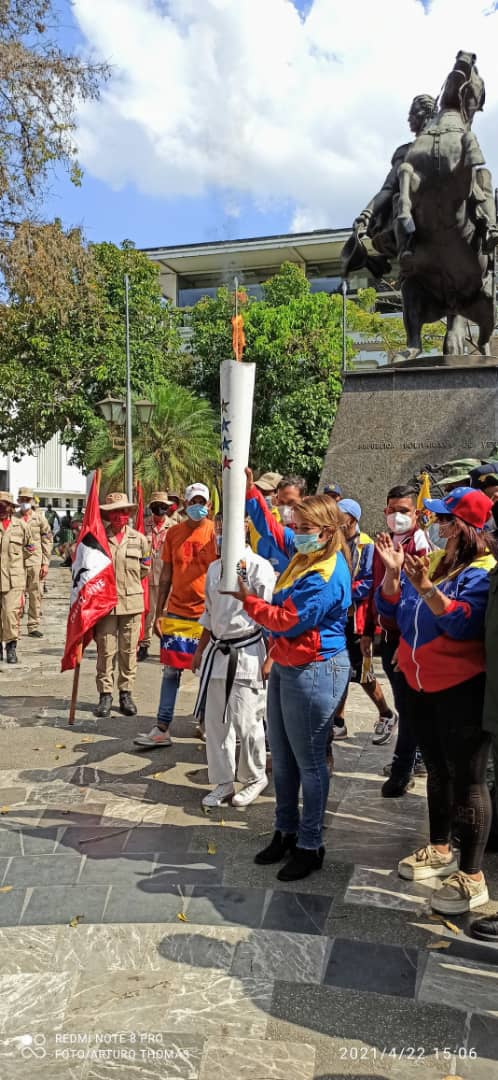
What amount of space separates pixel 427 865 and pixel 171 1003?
1.48m

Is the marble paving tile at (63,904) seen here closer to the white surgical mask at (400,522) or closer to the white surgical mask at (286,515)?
the white surgical mask at (400,522)

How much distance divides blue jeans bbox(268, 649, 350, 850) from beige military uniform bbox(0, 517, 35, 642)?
6.42m

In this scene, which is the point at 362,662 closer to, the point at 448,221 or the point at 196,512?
the point at 196,512

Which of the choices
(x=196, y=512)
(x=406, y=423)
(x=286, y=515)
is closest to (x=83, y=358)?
(x=406, y=423)

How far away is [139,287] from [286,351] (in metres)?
6.05

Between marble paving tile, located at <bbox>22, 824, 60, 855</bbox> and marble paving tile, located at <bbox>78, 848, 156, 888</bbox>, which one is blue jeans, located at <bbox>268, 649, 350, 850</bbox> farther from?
marble paving tile, located at <bbox>22, 824, 60, 855</bbox>

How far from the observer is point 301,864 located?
4.13 metres

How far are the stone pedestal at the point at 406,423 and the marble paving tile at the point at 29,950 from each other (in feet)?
21.0

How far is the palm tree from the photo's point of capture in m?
22.8

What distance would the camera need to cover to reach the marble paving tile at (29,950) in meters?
3.33

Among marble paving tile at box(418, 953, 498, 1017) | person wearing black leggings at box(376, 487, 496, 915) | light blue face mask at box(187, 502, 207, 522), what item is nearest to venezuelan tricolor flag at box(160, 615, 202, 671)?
light blue face mask at box(187, 502, 207, 522)

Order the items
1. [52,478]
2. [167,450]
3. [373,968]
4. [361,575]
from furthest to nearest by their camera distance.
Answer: [52,478] → [167,450] → [361,575] → [373,968]

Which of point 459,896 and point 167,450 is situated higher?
point 167,450

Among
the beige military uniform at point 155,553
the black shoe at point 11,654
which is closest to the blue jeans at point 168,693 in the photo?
the beige military uniform at point 155,553
